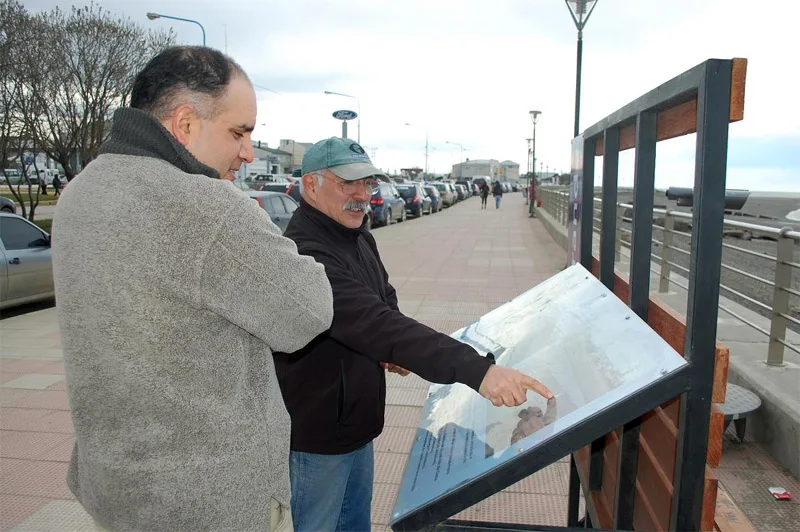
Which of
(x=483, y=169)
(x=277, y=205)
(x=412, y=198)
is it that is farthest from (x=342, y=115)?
(x=483, y=169)

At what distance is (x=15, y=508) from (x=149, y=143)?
9.79ft

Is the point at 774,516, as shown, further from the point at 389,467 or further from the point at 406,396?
the point at 406,396

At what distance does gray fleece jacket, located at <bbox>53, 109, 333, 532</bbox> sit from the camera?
1211 millimetres

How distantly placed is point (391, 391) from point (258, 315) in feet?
13.3

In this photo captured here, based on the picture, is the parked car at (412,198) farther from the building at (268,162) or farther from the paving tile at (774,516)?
the paving tile at (774,516)

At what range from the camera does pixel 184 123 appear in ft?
4.40

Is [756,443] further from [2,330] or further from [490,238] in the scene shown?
[490,238]

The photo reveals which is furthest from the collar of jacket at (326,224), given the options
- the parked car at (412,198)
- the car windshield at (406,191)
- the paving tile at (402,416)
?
the car windshield at (406,191)

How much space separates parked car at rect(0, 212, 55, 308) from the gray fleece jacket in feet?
25.1

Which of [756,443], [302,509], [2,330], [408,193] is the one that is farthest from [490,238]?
[302,509]

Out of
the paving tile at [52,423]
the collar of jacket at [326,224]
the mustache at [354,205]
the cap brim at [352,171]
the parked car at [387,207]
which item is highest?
the cap brim at [352,171]

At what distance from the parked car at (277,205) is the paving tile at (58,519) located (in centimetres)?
964

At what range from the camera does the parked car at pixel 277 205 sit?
1312 centimetres

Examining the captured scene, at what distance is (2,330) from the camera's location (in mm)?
7289
